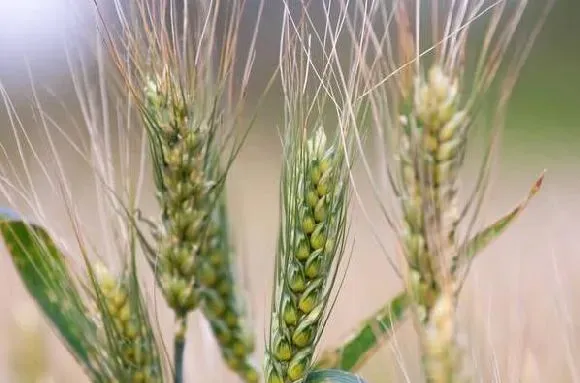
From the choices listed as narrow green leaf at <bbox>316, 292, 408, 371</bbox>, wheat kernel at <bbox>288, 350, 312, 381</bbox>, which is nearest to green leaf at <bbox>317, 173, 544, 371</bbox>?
narrow green leaf at <bbox>316, 292, 408, 371</bbox>

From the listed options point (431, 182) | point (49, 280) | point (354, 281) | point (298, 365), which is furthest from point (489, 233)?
point (354, 281)

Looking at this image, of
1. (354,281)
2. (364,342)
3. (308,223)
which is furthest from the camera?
(354,281)

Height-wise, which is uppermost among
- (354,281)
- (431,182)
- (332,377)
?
(354,281)

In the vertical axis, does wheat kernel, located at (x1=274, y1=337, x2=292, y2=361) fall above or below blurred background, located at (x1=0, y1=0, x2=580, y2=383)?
below

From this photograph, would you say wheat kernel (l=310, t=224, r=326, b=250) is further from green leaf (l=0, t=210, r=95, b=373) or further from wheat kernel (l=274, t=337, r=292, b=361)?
green leaf (l=0, t=210, r=95, b=373)

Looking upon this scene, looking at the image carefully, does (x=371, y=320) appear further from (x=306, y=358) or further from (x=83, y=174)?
(x=83, y=174)

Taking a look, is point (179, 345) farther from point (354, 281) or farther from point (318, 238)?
point (354, 281)
